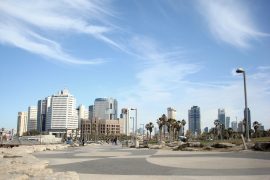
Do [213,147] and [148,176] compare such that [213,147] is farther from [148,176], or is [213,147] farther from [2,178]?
[2,178]

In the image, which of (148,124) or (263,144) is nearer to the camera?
(263,144)

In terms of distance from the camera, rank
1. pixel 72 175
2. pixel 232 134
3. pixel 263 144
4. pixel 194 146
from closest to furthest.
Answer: pixel 72 175
pixel 263 144
pixel 194 146
pixel 232 134

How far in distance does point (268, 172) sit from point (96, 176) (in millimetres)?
6587

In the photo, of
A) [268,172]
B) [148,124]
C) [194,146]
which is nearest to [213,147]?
[194,146]

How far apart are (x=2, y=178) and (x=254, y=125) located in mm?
131927

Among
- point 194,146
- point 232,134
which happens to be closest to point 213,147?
point 194,146

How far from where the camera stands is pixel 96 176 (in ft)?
44.8

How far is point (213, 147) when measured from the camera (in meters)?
35.6

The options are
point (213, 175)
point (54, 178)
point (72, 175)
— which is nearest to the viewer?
point (54, 178)

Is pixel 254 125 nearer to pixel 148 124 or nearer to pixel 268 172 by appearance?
pixel 148 124

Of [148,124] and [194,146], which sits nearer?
[194,146]

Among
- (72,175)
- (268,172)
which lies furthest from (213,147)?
(72,175)

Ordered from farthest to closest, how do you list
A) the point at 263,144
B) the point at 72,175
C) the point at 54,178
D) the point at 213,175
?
the point at 263,144
the point at 213,175
the point at 72,175
the point at 54,178

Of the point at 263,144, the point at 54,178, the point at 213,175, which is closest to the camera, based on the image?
the point at 54,178
